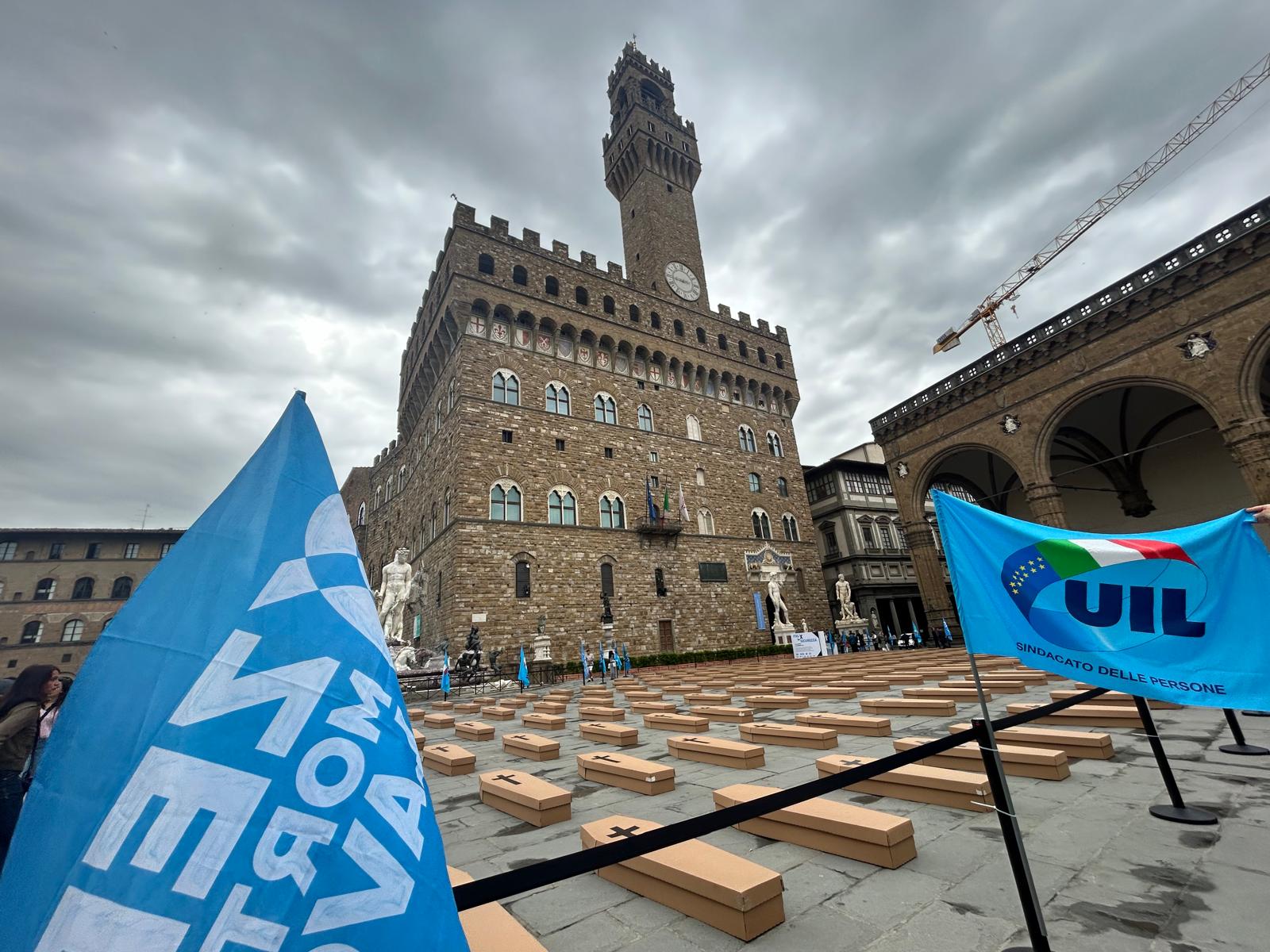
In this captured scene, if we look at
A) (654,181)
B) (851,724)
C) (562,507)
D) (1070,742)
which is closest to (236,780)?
(1070,742)

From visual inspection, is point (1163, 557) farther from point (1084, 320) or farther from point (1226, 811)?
point (1084, 320)

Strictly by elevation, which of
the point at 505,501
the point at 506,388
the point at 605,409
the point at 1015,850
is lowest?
the point at 1015,850

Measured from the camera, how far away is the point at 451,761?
19.2 ft

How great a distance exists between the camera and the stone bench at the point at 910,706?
272 inches

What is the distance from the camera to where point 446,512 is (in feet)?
71.5

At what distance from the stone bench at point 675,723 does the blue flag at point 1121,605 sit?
4.92 m

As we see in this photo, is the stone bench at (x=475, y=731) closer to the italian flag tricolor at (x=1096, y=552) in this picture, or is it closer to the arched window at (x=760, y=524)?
the italian flag tricolor at (x=1096, y=552)

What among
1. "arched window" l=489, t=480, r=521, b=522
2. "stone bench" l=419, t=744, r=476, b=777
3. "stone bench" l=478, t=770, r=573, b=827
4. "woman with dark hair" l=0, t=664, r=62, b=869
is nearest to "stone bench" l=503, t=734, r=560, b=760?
"stone bench" l=419, t=744, r=476, b=777

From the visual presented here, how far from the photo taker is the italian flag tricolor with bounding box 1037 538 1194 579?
111 inches

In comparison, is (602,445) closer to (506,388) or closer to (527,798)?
(506,388)

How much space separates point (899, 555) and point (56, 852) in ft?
117

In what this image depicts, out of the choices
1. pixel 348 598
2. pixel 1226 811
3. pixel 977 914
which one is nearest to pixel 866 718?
pixel 1226 811

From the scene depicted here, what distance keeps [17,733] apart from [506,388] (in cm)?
2044

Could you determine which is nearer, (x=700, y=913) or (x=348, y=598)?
(x=348, y=598)
